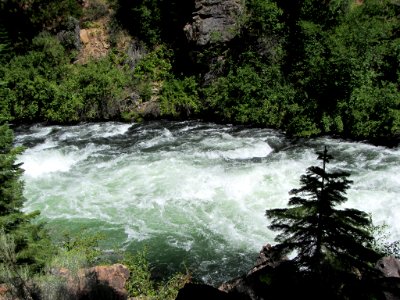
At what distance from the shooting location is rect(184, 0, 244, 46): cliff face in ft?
67.9

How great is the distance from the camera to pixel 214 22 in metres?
21.0

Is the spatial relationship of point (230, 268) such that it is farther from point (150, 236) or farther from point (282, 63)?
point (282, 63)

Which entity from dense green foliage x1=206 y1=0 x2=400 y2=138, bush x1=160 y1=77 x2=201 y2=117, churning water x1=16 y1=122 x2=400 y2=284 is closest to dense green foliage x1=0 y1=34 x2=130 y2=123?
bush x1=160 y1=77 x2=201 y2=117

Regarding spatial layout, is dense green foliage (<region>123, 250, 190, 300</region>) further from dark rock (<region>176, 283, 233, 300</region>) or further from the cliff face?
the cliff face

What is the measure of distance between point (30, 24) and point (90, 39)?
3.55m

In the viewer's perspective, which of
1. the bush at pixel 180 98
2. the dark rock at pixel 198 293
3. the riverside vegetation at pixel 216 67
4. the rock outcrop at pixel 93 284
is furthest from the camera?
the bush at pixel 180 98

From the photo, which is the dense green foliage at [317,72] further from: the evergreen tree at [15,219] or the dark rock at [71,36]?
the evergreen tree at [15,219]

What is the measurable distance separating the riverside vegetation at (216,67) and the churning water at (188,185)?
150cm

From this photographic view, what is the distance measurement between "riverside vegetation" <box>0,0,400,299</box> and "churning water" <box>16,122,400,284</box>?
59.2 inches

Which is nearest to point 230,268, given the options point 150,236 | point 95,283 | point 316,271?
point 150,236

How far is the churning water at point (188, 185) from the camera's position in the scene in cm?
1066

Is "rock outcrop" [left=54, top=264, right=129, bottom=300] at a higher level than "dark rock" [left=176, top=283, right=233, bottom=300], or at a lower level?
lower

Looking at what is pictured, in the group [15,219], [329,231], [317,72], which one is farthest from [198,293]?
[317,72]

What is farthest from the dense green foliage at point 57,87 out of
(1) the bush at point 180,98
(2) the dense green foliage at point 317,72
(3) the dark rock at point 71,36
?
(2) the dense green foliage at point 317,72
